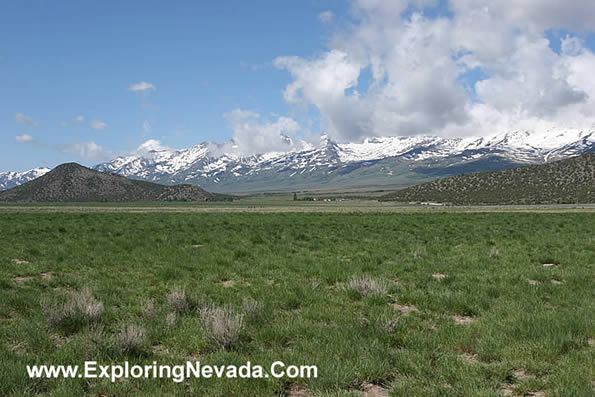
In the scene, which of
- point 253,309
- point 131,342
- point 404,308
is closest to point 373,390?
point 253,309

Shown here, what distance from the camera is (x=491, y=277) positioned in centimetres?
1288

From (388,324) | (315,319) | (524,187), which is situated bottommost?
(315,319)

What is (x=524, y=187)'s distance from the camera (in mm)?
154875

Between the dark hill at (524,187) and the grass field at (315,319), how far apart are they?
129178 millimetres

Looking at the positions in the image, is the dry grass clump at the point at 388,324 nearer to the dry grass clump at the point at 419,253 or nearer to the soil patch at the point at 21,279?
the dry grass clump at the point at 419,253

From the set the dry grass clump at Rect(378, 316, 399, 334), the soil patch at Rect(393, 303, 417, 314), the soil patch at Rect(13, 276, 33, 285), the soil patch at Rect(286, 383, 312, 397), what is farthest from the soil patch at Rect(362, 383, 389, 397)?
the soil patch at Rect(13, 276, 33, 285)

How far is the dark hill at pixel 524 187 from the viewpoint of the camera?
445 ft

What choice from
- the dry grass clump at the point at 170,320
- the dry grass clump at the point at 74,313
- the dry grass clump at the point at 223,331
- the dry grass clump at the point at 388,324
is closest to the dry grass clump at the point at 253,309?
the dry grass clump at the point at 223,331

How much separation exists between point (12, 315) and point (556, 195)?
154 metres

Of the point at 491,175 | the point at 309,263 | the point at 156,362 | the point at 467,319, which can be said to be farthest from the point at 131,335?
the point at 491,175

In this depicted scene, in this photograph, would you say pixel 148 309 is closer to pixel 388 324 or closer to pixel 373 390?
pixel 388 324

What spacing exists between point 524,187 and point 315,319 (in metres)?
166

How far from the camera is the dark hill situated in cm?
13550

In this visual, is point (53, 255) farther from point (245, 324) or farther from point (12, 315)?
point (245, 324)
